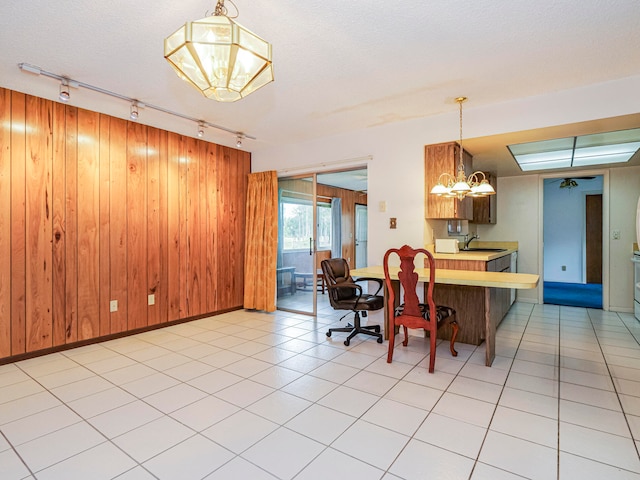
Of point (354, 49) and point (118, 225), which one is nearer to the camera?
point (354, 49)

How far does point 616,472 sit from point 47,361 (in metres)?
4.24

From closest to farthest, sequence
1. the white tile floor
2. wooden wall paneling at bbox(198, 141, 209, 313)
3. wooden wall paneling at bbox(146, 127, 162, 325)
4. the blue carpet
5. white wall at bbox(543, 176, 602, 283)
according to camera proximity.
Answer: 1. the white tile floor
2. wooden wall paneling at bbox(146, 127, 162, 325)
3. wooden wall paneling at bbox(198, 141, 209, 313)
4. the blue carpet
5. white wall at bbox(543, 176, 602, 283)

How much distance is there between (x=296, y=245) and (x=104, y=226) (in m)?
2.53

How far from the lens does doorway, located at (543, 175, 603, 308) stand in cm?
763

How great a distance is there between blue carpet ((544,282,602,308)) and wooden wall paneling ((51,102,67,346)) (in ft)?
22.5

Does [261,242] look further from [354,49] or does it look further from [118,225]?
[354,49]

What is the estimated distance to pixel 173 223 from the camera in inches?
171

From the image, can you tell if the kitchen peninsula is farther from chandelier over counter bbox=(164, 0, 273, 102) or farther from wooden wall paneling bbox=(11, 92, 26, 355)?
wooden wall paneling bbox=(11, 92, 26, 355)

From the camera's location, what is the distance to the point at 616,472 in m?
1.64

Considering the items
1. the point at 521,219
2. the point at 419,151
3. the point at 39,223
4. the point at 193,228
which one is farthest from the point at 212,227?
the point at 521,219

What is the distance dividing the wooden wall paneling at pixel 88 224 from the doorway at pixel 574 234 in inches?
317

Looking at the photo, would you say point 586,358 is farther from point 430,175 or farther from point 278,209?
point 278,209

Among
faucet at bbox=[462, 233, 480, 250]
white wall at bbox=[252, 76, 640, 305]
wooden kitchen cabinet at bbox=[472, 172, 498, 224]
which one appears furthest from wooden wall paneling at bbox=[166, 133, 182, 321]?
wooden kitchen cabinet at bbox=[472, 172, 498, 224]

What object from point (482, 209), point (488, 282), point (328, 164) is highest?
point (328, 164)
